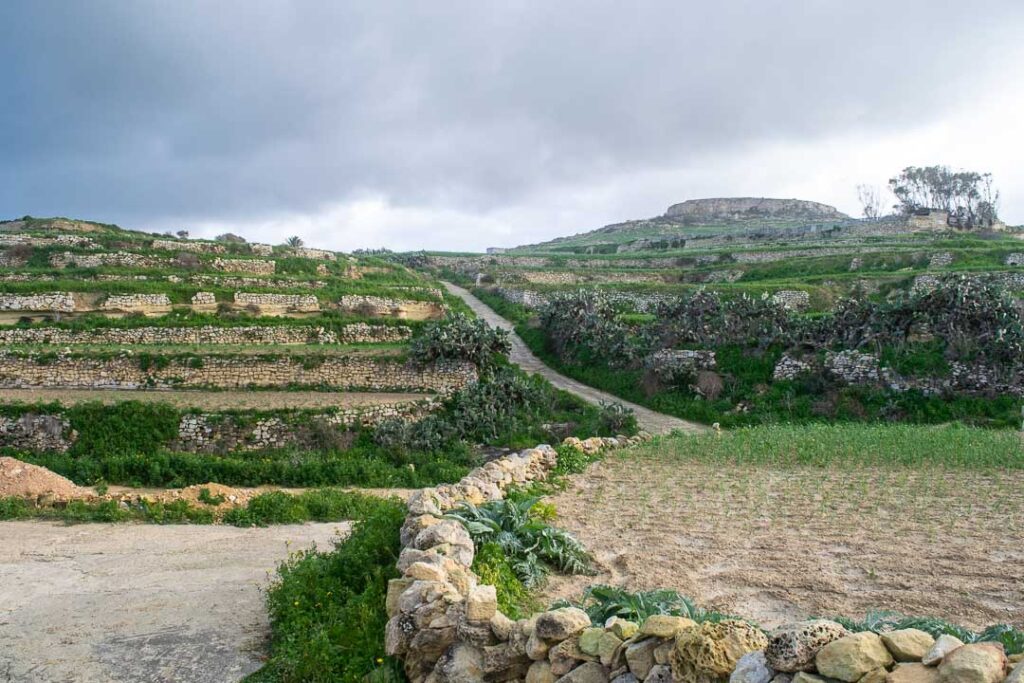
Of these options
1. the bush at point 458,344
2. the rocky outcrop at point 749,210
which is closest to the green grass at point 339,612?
the bush at point 458,344

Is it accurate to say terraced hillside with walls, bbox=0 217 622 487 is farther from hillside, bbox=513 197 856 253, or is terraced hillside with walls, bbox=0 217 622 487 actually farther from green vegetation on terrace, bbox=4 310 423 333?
hillside, bbox=513 197 856 253

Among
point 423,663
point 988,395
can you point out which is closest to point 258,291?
point 988,395

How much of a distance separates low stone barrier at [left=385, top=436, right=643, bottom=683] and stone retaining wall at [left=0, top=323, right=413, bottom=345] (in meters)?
21.6

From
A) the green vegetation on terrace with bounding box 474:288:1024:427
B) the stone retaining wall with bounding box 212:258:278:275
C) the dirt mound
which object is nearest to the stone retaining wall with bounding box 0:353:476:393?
the green vegetation on terrace with bounding box 474:288:1024:427

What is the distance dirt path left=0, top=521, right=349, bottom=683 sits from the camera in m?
6.14

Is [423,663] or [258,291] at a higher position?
[258,291]

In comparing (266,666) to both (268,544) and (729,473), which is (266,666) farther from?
(729,473)

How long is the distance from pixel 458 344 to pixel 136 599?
16.4 meters

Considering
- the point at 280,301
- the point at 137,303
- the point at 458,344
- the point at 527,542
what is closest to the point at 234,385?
the point at 458,344

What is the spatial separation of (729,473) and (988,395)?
11.3 metres

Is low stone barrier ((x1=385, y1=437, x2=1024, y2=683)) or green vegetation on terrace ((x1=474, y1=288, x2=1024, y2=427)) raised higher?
low stone barrier ((x1=385, y1=437, x2=1024, y2=683))

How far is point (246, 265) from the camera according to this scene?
37438mm

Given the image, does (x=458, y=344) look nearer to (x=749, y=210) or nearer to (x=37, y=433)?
(x=37, y=433)

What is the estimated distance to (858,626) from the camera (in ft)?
14.9
